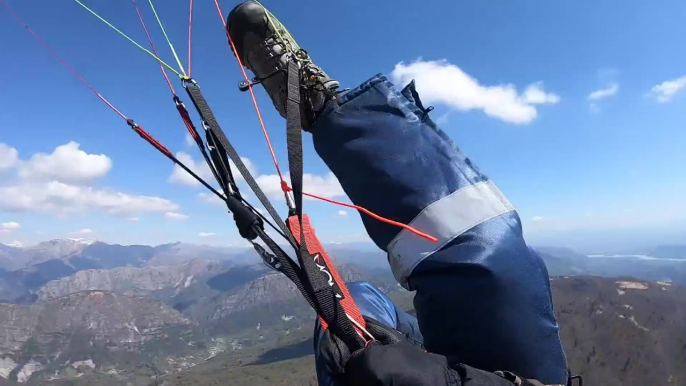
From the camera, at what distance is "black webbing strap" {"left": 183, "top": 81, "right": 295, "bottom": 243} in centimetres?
229

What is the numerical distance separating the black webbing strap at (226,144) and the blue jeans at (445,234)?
27.1 inches

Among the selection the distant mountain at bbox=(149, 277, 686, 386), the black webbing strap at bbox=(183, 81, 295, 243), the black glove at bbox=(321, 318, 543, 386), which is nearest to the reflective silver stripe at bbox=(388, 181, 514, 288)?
the black glove at bbox=(321, 318, 543, 386)

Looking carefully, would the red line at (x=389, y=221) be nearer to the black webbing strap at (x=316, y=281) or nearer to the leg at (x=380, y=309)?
the black webbing strap at (x=316, y=281)

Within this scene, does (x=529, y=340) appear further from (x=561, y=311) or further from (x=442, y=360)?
(x=561, y=311)

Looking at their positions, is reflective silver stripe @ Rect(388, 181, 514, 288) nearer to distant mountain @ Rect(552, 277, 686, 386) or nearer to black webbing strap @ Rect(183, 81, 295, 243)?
black webbing strap @ Rect(183, 81, 295, 243)

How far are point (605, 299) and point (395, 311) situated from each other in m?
201

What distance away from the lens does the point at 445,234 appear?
2557 millimetres

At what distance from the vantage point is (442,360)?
2.22m

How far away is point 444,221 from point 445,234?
78mm

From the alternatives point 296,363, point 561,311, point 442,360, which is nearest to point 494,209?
point 442,360

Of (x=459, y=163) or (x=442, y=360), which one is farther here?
(x=459, y=163)

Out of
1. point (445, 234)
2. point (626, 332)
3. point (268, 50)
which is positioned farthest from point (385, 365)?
point (626, 332)

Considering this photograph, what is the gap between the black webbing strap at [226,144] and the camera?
2.29m

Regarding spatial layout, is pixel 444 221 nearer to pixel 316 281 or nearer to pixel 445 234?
pixel 445 234
